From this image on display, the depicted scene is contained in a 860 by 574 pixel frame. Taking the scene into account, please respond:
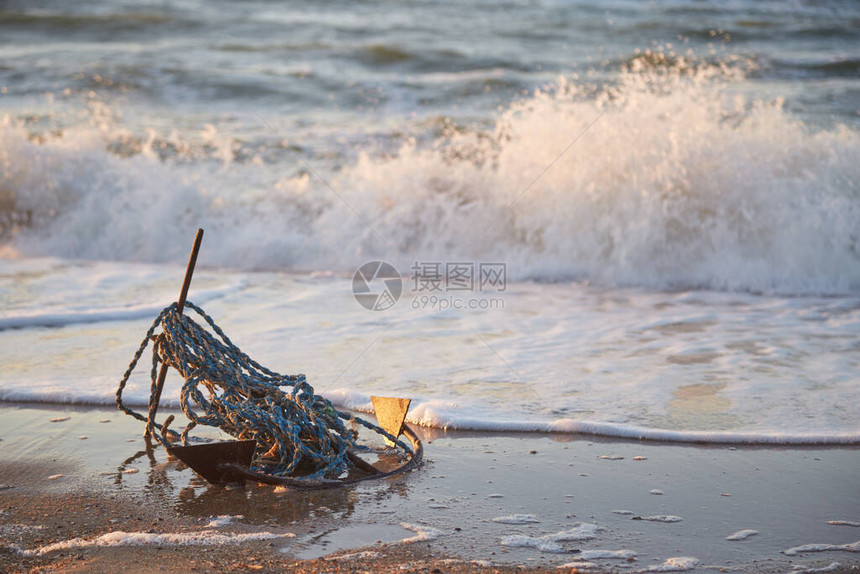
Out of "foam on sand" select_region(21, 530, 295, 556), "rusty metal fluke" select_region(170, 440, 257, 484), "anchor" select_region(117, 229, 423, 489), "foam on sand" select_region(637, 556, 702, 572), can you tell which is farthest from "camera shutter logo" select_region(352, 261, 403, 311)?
"foam on sand" select_region(637, 556, 702, 572)

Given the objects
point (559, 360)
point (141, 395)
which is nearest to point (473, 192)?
point (559, 360)

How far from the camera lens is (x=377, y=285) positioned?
673 centimetres

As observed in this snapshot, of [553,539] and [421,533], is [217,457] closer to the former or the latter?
[421,533]

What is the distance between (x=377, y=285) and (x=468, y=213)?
1.69 metres

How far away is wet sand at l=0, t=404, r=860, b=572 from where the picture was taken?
7.88 ft

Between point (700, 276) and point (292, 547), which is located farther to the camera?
point (700, 276)

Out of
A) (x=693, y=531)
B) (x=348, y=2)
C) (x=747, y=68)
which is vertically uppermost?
(x=348, y=2)

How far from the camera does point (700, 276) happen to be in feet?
22.5

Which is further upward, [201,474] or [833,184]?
[833,184]

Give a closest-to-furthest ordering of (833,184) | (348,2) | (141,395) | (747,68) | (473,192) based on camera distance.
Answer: (141,395) < (833,184) < (473,192) < (747,68) < (348,2)

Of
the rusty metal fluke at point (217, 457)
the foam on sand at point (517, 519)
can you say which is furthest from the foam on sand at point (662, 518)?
the rusty metal fluke at point (217, 457)

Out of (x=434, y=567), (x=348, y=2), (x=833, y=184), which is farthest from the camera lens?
(x=348, y=2)

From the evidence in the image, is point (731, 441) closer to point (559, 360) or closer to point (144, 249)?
point (559, 360)

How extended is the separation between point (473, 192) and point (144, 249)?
3.26 m
